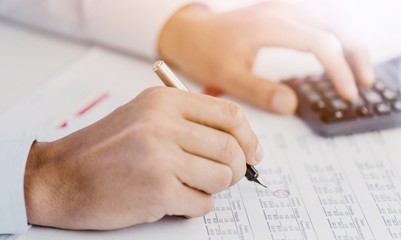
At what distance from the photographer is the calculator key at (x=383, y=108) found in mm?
739

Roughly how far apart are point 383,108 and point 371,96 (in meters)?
0.03

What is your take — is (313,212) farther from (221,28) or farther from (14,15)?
(14,15)

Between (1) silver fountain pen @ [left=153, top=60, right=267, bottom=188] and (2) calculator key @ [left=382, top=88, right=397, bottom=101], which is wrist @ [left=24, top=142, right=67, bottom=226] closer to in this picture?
(1) silver fountain pen @ [left=153, top=60, right=267, bottom=188]

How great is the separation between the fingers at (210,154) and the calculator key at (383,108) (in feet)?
0.78

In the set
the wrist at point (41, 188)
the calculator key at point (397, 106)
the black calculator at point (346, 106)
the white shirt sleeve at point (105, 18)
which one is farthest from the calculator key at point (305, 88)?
the wrist at point (41, 188)

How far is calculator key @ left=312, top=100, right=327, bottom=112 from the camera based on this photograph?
748 mm

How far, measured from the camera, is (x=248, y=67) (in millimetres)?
826

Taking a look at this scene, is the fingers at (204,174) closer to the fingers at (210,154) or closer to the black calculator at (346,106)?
the fingers at (210,154)

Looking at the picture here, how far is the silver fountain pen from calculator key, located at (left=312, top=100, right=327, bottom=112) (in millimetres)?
160

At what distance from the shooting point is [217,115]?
575mm

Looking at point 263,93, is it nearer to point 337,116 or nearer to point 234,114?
point 337,116

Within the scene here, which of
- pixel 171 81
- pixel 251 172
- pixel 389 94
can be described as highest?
pixel 171 81

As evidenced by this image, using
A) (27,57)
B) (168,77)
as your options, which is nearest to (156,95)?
(168,77)

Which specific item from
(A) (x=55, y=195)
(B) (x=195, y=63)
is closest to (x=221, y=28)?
(B) (x=195, y=63)
